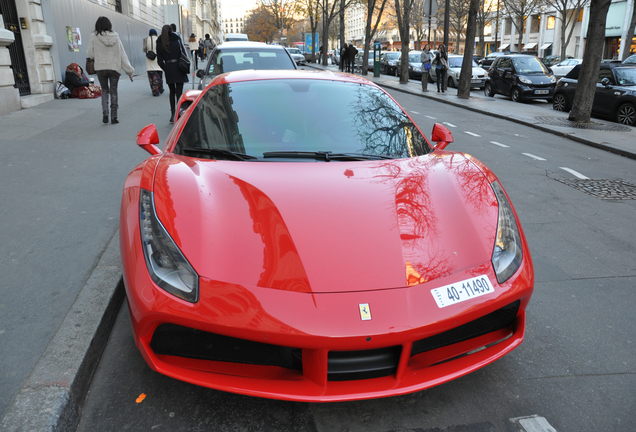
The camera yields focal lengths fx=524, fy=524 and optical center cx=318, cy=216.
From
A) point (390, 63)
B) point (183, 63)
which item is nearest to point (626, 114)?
point (183, 63)

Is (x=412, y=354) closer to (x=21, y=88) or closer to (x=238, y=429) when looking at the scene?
(x=238, y=429)

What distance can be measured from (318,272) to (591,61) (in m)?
12.5

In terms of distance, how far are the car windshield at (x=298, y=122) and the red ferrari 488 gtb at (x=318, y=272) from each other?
0.15 m

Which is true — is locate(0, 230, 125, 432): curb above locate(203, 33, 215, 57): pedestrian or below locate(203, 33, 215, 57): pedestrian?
below

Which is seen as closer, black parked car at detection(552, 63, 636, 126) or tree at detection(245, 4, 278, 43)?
black parked car at detection(552, 63, 636, 126)

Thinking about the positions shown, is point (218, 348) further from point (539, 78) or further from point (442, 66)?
point (442, 66)

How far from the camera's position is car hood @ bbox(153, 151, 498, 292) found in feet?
7.07

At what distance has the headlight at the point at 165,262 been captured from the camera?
210 centimetres

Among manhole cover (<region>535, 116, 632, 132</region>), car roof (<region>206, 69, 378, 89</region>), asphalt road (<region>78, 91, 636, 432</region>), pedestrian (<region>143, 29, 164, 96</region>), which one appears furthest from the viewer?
pedestrian (<region>143, 29, 164, 96</region>)

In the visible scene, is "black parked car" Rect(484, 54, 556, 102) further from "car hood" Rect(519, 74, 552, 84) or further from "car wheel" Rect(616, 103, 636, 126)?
"car wheel" Rect(616, 103, 636, 126)

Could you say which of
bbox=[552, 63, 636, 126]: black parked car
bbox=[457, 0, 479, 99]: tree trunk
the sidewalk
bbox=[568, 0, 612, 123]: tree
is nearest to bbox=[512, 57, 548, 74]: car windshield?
the sidewalk

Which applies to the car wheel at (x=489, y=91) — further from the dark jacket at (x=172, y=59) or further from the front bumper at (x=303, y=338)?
the front bumper at (x=303, y=338)

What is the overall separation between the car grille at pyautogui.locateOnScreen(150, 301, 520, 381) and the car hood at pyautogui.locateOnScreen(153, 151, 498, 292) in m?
0.24

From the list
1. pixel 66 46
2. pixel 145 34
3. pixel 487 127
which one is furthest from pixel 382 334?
pixel 145 34
